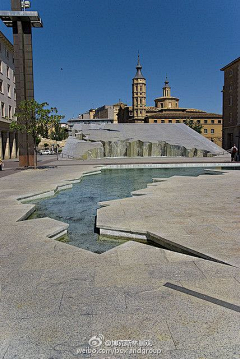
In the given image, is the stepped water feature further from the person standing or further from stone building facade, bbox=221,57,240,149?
stone building facade, bbox=221,57,240,149

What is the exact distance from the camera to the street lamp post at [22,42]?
21259 millimetres

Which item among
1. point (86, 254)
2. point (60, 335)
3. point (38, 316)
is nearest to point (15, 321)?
point (38, 316)

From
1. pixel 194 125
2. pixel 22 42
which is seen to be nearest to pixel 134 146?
pixel 22 42

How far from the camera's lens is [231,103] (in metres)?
59.3

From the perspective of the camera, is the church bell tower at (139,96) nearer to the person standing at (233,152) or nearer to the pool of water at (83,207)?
the person standing at (233,152)

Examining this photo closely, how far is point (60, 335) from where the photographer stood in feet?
9.80

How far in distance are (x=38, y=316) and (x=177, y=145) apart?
36.0m

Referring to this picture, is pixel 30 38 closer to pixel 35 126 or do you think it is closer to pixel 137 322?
pixel 35 126

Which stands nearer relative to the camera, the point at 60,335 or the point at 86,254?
the point at 60,335

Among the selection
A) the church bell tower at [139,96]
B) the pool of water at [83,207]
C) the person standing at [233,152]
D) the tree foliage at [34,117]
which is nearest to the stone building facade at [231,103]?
the person standing at [233,152]

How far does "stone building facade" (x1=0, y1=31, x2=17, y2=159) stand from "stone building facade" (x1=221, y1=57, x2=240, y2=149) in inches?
1457

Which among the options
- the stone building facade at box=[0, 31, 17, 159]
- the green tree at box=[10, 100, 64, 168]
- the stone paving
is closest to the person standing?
the green tree at box=[10, 100, 64, 168]

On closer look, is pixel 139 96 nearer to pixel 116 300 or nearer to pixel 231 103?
pixel 231 103

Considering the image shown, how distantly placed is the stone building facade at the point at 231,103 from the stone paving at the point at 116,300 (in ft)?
176
